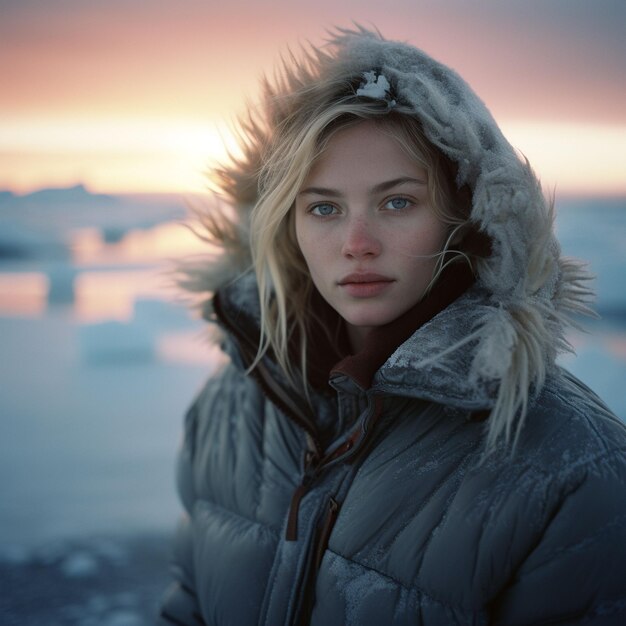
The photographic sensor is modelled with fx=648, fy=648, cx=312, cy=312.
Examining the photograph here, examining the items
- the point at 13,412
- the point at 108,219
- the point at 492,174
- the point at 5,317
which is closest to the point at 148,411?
the point at 13,412

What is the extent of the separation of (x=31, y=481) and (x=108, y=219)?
3.23m

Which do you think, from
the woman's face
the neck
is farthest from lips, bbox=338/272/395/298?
the neck

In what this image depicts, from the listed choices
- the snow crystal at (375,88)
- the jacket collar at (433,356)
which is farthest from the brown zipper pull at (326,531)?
the snow crystal at (375,88)

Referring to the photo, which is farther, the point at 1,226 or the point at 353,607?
the point at 1,226

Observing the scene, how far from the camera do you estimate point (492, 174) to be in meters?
1.23

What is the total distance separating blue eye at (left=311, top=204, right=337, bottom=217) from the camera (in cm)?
136

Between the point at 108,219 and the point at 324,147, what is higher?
the point at 324,147

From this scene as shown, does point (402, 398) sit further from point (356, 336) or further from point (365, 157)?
point (365, 157)

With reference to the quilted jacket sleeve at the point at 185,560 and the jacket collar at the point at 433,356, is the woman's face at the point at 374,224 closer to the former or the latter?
the jacket collar at the point at 433,356

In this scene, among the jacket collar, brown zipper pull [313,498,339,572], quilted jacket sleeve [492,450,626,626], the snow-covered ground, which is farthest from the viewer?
the snow-covered ground

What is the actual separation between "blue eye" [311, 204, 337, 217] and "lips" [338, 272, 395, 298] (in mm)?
147

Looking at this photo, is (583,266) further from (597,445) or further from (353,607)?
(353,607)

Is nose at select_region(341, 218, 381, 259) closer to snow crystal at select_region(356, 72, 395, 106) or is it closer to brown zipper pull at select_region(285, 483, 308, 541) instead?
snow crystal at select_region(356, 72, 395, 106)

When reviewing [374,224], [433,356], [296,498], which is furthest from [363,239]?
[296,498]
